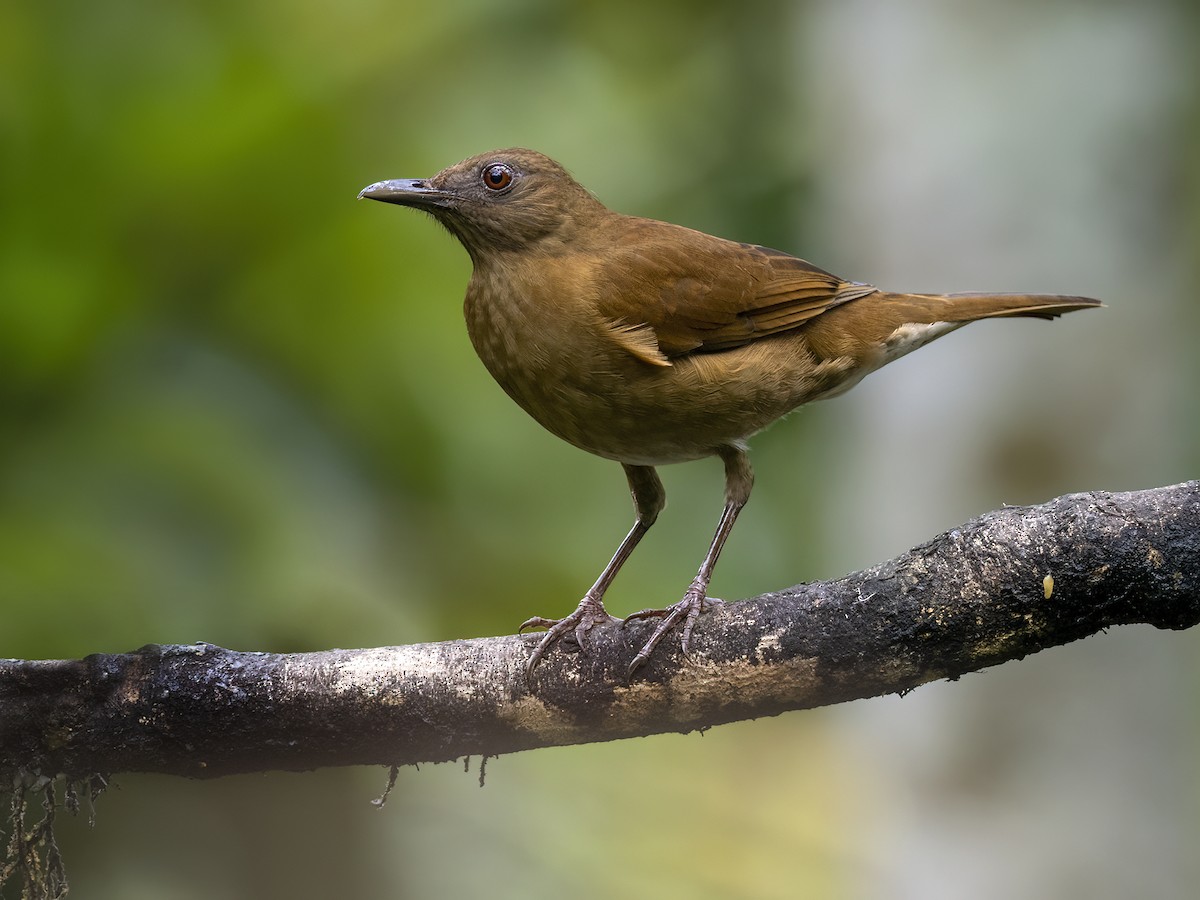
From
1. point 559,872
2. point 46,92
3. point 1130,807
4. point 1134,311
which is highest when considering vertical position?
point 46,92

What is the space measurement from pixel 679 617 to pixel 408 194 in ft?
4.93

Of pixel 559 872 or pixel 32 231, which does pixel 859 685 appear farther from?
pixel 32 231

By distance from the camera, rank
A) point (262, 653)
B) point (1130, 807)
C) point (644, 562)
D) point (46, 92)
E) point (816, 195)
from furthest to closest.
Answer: point (816, 195)
point (1130, 807)
point (644, 562)
point (46, 92)
point (262, 653)

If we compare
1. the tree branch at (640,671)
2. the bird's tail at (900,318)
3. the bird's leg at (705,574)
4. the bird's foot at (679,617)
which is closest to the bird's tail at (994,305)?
the bird's tail at (900,318)

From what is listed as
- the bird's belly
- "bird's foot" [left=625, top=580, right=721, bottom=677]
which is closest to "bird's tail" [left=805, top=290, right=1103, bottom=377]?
the bird's belly

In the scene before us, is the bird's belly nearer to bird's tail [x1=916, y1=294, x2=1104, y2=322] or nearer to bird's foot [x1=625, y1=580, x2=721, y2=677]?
bird's foot [x1=625, y1=580, x2=721, y2=677]

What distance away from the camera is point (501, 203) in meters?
3.79

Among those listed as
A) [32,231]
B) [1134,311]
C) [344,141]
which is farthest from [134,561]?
[1134,311]

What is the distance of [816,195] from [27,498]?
4.47 meters

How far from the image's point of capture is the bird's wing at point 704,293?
Answer: 11.5 feet

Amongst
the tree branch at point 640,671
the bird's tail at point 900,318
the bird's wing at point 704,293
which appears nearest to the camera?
the tree branch at point 640,671

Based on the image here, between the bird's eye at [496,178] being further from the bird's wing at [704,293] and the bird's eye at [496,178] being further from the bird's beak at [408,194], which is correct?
the bird's wing at [704,293]

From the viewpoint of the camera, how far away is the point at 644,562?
15.1 ft

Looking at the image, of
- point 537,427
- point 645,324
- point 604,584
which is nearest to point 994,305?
point 645,324
